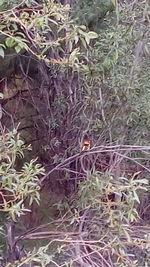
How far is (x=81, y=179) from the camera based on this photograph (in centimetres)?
255

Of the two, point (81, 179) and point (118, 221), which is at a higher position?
point (118, 221)

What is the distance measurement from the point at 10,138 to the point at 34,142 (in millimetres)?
1406

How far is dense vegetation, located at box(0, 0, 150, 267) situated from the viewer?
173 cm

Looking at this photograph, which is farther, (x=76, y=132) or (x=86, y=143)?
(x=76, y=132)

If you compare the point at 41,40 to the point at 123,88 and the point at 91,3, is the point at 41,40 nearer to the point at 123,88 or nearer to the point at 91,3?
the point at 123,88

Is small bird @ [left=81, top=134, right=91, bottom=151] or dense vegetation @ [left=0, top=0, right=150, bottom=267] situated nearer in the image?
dense vegetation @ [left=0, top=0, right=150, bottom=267]

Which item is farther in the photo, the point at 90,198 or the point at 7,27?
the point at 90,198

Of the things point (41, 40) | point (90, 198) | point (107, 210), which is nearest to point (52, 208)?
point (90, 198)

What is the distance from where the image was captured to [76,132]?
2.70 metres

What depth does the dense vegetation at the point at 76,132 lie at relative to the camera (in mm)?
1726

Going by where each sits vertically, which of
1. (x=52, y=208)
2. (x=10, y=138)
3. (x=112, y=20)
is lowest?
(x=52, y=208)

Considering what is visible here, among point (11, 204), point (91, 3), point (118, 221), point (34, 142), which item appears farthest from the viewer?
point (34, 142)

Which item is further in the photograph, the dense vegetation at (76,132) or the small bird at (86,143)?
the small bird at (86,143)

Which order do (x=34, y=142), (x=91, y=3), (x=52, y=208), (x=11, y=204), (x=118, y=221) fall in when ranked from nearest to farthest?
(x=11, y=204)
(x=118, y=221)
(x=91, y=3)
(x=52, y=208)
(x=34, y=142)
